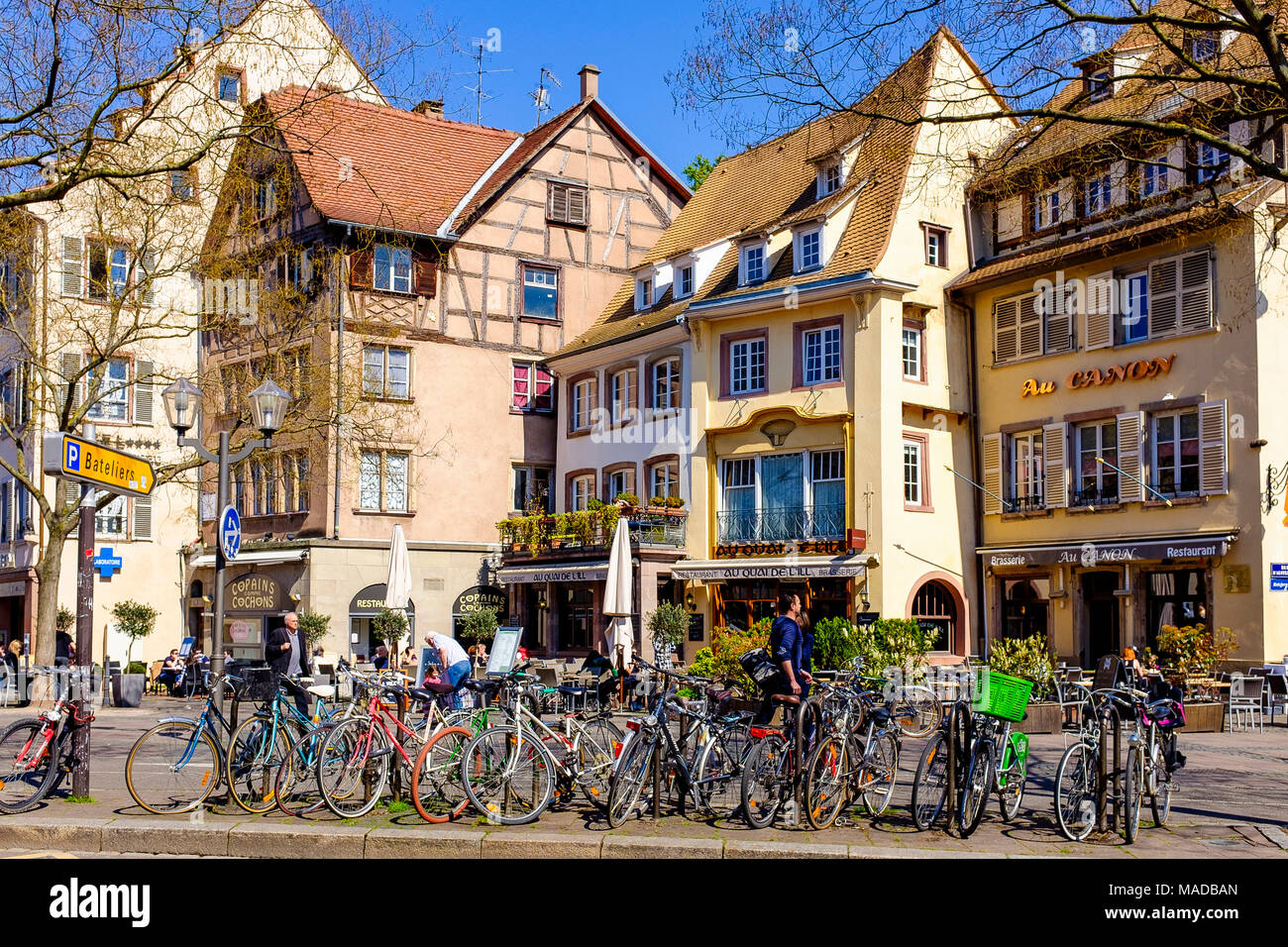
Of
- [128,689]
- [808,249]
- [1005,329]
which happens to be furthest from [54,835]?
[1005,329]

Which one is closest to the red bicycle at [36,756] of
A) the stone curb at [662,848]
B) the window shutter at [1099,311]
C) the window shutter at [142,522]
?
the stone curb at [662,848]

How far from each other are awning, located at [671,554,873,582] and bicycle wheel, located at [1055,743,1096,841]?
18796 millimetres

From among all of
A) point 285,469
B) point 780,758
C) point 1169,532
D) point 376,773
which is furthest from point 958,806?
point 285,469

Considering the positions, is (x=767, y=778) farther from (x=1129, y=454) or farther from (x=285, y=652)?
(x=1129, y=454)

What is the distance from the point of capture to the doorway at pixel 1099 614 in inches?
1103

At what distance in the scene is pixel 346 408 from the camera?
2636cm

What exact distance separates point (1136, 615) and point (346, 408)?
15.5 m

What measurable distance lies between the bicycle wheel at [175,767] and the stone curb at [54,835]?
2.12ft

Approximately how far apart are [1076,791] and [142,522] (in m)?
35.4

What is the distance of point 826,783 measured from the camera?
34.7 feet

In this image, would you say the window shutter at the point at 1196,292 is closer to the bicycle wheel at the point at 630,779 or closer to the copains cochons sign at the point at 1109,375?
the copains cochons sign at the point at 1109,375

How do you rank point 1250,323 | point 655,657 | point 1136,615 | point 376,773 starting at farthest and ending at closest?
point 655,657, point 1136,615, point 1250,323, point 376,773

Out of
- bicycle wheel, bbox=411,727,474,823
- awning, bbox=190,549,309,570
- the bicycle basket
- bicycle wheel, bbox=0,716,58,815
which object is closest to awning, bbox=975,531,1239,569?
awning, bbox=190,549,309,570
